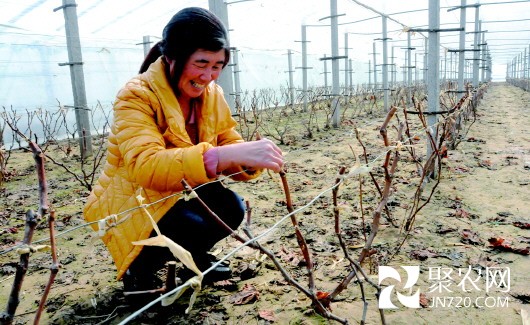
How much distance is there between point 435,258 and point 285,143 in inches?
171

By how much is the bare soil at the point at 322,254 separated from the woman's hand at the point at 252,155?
0.56ft

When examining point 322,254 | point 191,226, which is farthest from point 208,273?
point 322,254

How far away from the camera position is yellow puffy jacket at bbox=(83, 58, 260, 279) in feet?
4.24

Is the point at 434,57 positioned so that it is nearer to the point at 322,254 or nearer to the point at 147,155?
the point at 322,254

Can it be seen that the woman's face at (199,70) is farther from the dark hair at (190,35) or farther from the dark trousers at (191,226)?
the dark trousers at (191,226)

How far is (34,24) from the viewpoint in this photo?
834 cm

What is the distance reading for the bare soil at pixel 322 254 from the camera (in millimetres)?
1645

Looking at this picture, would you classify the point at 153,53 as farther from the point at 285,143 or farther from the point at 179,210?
the point at 285,143

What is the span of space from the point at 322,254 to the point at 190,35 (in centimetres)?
139

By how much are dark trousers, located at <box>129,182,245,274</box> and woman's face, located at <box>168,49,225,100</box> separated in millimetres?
437

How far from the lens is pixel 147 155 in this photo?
132 cm

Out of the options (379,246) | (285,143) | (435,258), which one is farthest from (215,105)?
(285,143)

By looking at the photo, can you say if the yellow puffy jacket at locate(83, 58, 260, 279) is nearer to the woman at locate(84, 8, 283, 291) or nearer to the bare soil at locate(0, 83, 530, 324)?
the woman at locate(84, 8, 283, 291)

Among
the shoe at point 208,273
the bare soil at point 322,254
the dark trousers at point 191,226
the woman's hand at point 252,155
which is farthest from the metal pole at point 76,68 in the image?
the woman's hand at point 252,155
